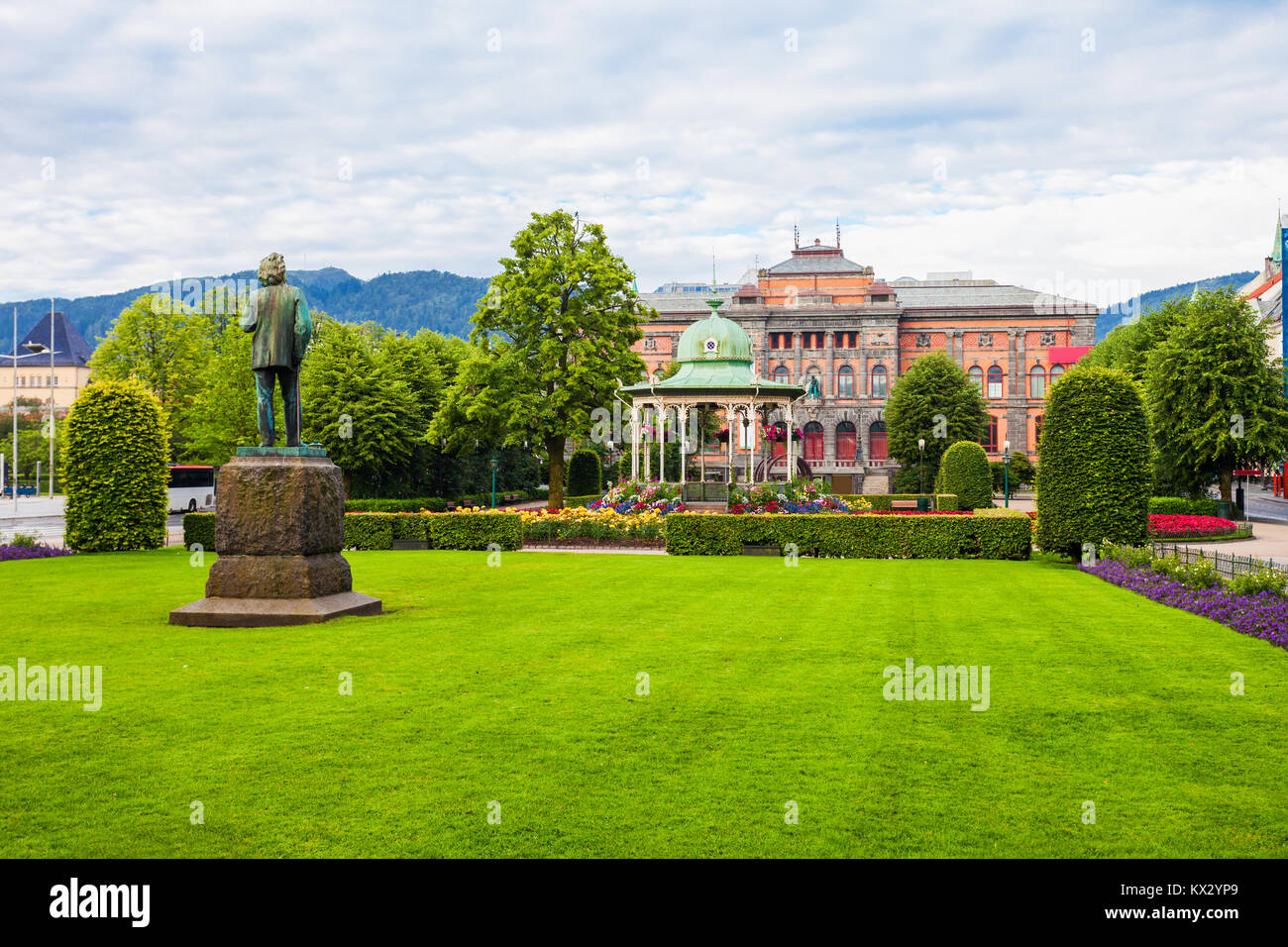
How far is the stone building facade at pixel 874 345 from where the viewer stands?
8394 cm

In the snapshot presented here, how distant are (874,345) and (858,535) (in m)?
60.4

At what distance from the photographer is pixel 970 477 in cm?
4228

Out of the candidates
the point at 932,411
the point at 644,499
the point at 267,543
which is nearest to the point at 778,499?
the point at 644,499

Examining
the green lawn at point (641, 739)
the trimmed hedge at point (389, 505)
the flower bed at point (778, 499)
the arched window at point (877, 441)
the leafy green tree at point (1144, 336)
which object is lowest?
the green lawn at point (641, 739)

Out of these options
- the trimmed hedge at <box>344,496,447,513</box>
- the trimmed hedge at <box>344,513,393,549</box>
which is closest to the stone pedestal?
the trimmed hedge at <box>344,513,393,549</box>

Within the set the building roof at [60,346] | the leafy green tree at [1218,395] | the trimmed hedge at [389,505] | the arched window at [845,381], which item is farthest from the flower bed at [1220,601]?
the building roof at [60,346]

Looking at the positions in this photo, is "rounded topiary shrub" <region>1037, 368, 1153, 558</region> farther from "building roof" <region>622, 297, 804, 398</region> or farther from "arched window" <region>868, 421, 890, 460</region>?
"arched window" <region>868, 421, 890, 460</region>

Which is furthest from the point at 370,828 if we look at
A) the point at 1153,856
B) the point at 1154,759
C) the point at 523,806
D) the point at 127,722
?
the point at 1154,759

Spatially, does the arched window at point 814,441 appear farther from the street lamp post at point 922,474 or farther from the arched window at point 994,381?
the street lamp post at point 922,474

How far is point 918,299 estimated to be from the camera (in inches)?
3482

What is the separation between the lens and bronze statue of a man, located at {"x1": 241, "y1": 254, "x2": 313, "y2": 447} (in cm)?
1405

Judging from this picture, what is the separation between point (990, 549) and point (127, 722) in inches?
872

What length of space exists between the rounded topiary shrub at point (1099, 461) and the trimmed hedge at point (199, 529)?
74.4ft

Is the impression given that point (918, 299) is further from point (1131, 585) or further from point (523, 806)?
point (523, 806)
